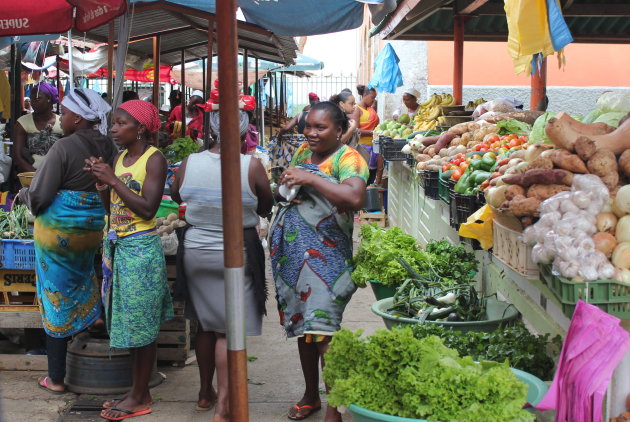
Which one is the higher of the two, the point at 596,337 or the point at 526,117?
the point at 526,117

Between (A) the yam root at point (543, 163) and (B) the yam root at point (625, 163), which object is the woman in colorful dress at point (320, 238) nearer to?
(A) the yam root at point (543, 163)

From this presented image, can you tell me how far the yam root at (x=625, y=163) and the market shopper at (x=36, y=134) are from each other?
6.61 metres

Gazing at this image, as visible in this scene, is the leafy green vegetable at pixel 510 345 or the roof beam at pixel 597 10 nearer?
the leafy green vegetable at pixel 510 345

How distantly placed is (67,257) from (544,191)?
3395 mm

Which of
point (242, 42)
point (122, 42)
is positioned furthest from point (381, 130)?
point (122, 42)

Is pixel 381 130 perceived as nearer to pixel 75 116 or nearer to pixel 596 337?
pixel 75 116

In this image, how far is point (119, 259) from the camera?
507 cm

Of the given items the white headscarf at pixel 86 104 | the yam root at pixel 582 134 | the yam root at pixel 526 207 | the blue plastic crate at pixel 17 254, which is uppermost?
the white headscarf at pixel 86 104

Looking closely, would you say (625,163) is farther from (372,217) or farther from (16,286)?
(372,217)

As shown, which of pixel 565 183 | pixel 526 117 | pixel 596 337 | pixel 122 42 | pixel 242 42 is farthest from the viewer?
pixel 242 42

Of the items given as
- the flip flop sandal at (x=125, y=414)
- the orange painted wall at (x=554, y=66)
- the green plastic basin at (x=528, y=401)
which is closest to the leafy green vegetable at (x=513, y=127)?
the flip flop sandal at (x=125, y=414)

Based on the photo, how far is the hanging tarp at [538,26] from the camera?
16.4ft

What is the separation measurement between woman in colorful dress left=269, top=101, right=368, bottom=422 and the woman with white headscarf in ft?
5.00

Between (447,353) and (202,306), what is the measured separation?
2.21 metres
